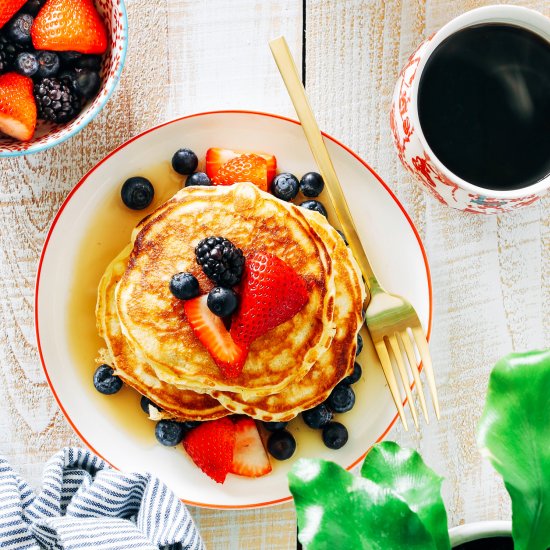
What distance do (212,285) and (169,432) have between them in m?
0.33

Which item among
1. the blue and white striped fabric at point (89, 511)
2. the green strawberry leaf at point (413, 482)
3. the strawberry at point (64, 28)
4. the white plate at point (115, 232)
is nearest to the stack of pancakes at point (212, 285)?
the white plate at point (115, 232)

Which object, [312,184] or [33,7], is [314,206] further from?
[33,7]

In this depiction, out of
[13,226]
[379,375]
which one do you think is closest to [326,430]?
[379,375]

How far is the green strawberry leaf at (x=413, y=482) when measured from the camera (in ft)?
2.61

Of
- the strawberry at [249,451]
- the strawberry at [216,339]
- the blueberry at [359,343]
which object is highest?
the strawberry at [216,339]

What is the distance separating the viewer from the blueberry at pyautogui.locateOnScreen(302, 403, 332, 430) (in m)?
1.46

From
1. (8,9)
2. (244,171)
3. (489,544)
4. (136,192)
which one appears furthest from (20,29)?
(489,544)

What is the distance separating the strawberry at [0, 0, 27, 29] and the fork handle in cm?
45

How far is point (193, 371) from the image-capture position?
1.34 meters

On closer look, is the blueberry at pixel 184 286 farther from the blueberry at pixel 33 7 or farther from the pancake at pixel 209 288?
the blueberry at pixel 33 7

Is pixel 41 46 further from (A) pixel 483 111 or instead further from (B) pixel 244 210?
(A) pixel 483 111

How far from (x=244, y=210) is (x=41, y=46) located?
46 cm

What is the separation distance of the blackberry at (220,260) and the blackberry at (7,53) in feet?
1.55

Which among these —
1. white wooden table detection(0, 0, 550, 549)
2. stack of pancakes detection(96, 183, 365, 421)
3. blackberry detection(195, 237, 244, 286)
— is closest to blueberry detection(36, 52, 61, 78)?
white wooden table detection(0, 0, 550, 549)
